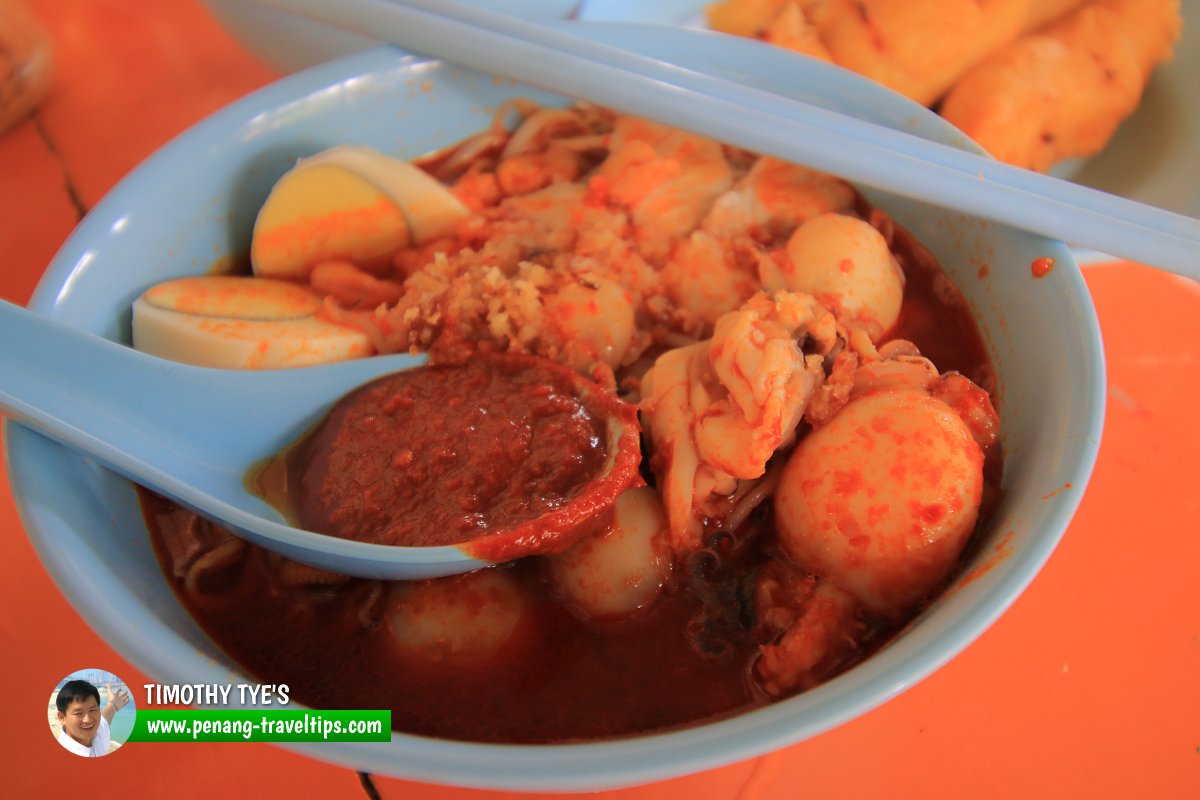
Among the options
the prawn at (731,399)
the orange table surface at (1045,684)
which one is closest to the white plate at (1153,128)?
the orange table surface at (1045,684)

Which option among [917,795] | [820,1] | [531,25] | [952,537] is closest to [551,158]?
[531,25]

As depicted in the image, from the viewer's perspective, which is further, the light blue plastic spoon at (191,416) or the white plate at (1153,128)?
the white plate at (1153,128)

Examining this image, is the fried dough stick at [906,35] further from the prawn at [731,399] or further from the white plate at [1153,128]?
the prawn at [731,399]

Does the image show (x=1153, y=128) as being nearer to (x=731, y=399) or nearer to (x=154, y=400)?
(x=731, y=399)

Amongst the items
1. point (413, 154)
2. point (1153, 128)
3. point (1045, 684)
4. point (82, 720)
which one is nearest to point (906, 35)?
point (1153, 128)

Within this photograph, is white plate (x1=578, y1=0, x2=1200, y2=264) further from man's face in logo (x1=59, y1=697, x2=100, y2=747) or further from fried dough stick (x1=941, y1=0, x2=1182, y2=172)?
man's face in logo (x1=59, y1=697, x2=100, y2=747)

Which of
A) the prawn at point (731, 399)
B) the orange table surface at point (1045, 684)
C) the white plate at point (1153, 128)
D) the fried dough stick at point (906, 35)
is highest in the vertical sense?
the fried dough stick at point (906, 35)
